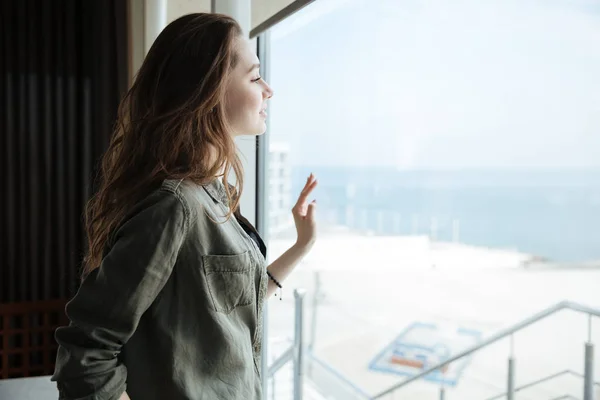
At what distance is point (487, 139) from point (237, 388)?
2.07 meters

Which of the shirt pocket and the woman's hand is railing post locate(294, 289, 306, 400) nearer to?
the woman's hand

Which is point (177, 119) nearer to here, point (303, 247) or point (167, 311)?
point (167, 311)

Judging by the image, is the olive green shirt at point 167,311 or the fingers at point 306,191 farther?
the fingers at point 306,191

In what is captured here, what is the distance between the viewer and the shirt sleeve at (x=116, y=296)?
699 millimetres

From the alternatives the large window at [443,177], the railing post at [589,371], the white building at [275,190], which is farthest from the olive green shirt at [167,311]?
the railing post at [589,371]

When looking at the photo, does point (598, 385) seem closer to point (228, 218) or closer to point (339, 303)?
point (228, 218)

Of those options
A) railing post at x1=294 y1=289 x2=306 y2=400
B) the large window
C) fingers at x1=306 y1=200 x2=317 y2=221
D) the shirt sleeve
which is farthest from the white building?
the shirt sleeve

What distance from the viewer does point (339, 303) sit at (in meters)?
3.96

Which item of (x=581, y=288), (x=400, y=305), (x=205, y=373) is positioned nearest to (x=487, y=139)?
(x=581, y=288)

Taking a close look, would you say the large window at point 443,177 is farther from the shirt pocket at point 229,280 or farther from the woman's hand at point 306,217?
the shirt pocket at point 229,280

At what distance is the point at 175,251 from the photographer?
0.73m

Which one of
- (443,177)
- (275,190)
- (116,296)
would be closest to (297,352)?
(275,190)

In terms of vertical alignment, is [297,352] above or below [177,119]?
below

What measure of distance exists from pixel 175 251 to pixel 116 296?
0.09m
